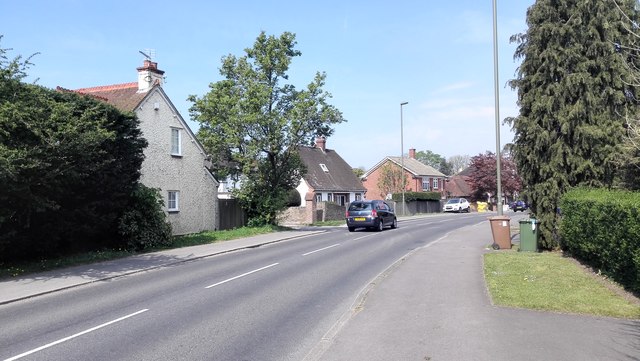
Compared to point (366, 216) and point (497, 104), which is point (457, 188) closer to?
point (366, 216)

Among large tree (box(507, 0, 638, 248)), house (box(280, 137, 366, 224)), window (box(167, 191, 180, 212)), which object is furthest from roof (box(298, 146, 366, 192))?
large tree (box(507, 0, 638, 248))

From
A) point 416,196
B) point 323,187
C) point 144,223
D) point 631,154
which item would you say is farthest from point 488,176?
point 144,223

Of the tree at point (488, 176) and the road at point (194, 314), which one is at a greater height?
the tree at point (488, 176)

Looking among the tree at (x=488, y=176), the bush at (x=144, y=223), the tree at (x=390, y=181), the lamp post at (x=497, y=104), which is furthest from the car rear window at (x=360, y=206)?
the tree at (x=488, y=176)

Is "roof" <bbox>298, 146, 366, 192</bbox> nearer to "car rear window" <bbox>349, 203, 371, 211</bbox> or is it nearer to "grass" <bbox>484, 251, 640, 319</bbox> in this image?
"car rear window" <bbox>349, 203, 371, 211</bbox>

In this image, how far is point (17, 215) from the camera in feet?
43.9

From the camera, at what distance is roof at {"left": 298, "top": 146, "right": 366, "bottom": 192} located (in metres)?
49.9

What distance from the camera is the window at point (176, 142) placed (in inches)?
1002

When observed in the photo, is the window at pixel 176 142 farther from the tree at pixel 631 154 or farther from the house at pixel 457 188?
the house at pixel 457 188

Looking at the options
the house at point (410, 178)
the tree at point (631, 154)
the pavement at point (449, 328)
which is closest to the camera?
the pavement at point (449, 328)

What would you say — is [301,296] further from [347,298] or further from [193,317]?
[193,317]

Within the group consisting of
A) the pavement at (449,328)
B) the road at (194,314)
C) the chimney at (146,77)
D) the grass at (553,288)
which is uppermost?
the chimney at (146,77)

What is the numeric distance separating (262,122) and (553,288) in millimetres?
20215

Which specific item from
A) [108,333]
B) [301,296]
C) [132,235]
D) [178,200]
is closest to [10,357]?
[108,333]
